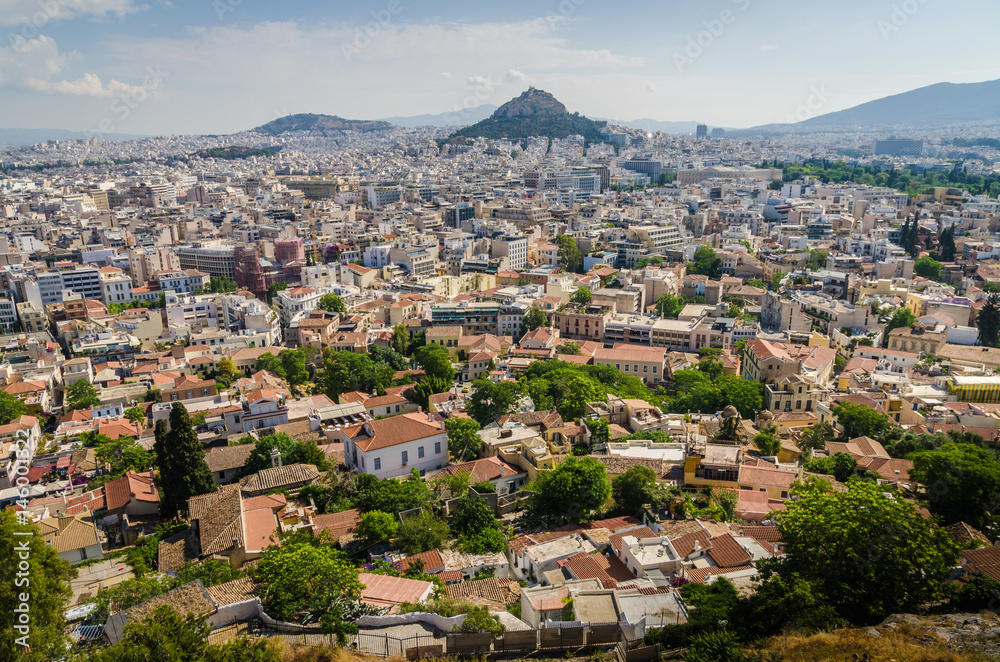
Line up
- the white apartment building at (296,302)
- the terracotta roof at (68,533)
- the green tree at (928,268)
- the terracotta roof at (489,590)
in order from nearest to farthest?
1. the terracotta roof at (489,590)
2. the terracotta roof at (68,533)
3. the white apartment building at (296,302)
4. the green tree at (928,268)

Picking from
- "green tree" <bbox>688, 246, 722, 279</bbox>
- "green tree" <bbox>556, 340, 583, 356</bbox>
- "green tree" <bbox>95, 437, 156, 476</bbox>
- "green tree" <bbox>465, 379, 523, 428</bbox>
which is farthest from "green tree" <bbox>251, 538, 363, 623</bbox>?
"green tree" <bbox>688, 246, 722, 279</bbox>

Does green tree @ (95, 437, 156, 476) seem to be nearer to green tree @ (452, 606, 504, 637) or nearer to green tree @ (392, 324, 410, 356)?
green tree @ (392, 324, 410, 356)

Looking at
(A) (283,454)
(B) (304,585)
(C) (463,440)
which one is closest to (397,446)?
(C) (463,440)

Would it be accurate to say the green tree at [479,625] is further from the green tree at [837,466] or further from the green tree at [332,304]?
the green tree at [332,304]

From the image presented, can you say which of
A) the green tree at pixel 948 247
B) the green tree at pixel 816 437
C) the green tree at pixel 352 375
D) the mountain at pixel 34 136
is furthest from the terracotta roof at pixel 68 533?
the mountain at pixel 34 136

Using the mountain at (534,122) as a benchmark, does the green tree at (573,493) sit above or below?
below
